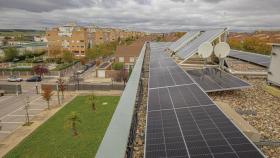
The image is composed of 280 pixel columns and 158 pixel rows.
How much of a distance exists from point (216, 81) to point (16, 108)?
26.7 m

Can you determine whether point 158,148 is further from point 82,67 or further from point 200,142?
point 82,67

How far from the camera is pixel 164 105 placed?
9062mm

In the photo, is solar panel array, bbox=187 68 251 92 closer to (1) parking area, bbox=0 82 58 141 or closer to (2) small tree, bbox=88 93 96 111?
(2) small tree, bbox=88 93 96 111

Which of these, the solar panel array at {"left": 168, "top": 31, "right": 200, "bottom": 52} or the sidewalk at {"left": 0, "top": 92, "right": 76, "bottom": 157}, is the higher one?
the solar panel array at {"left": 168, "top": 31, "right": 200, "bottom": 52}

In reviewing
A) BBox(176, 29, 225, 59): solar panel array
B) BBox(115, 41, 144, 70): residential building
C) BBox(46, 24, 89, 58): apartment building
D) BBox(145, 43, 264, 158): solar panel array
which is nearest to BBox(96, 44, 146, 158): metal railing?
BBox(145, 43, 264, 158): solar panel array

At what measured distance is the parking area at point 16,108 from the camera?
25.4 m

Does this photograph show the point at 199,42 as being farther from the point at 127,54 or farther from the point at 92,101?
the point at 127,54

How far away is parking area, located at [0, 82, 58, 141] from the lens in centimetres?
2541

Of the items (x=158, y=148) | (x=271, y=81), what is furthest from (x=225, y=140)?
(x=271, y=81)

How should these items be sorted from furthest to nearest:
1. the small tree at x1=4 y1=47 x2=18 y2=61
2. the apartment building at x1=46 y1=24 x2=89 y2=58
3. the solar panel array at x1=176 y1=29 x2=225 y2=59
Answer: the apartment building at x1=46 y1=24 x2=89 y2=58, the small tree at x1=4 y1=47 x2=18 y2=61, the solar panel array at x1=176 y1=29 x2=225 y2=59

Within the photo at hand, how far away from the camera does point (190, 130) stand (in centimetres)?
673

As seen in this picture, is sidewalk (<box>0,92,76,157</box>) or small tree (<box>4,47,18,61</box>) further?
small tree (<box>4,47,18,61</box>)

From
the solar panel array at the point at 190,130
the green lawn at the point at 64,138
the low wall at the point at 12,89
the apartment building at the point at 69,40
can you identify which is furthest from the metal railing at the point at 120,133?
the apartment building at the point at 69,40

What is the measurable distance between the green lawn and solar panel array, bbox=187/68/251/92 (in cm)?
1035
